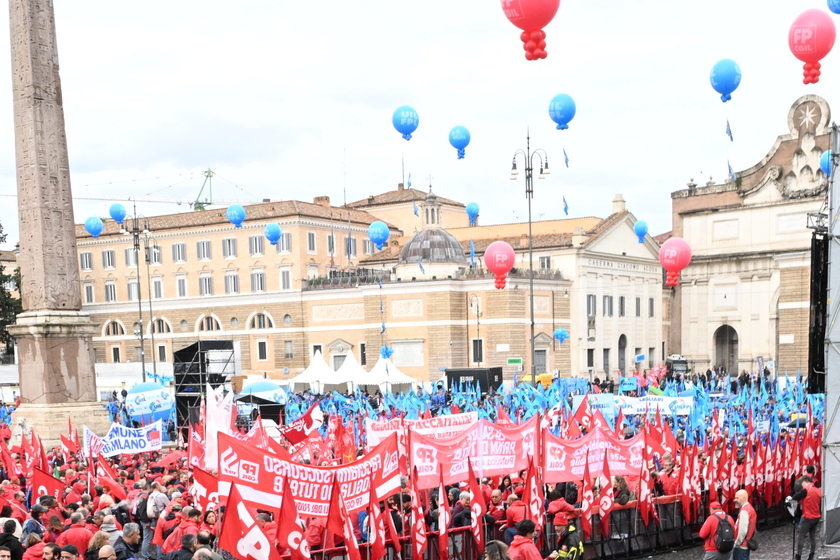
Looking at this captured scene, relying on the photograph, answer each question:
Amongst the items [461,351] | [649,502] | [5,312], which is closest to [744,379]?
[461,351]

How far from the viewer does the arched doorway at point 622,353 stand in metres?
55.9

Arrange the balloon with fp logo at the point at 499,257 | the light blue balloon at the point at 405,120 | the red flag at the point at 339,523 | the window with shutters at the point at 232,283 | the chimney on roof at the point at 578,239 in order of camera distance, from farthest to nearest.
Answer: the window with shutters at the point at 232,283, the chimney on roof at the point at 578,239, the balloon with fp logo at the point at 499,257, the light blue balloon at the point at 405,120, the red flag at the point at 339,523

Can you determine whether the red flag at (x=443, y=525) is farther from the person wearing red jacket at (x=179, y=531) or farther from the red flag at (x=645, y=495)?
the red flag at (x=645, y=495)

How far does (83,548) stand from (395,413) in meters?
14.5

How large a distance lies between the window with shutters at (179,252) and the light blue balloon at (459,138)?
33030mm

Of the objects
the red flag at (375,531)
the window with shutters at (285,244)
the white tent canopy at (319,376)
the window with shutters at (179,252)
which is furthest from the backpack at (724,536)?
the window with shutters at (179,252)

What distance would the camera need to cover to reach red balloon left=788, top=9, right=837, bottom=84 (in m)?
15.8

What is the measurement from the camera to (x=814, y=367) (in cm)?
1415

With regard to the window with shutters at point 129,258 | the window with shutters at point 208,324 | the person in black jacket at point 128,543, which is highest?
the window with shutters at point 129,258

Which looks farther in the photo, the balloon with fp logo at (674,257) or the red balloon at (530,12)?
the balloon with fp logo at (674,257)

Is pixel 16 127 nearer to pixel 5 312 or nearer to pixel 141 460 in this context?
pixel 141 460

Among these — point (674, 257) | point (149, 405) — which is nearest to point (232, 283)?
point (149, 405)

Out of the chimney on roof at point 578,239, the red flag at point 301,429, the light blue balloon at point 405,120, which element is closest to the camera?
the red flag at point 301,429

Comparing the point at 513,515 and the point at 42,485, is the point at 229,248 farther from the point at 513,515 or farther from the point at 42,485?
the point at 513,515
